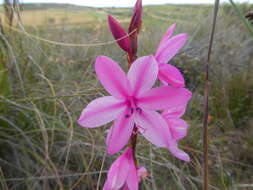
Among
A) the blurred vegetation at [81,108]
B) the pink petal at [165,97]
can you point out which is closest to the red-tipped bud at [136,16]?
the pink petal at [165,97]

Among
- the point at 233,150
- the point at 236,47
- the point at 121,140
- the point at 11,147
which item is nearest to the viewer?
the point at 121,140

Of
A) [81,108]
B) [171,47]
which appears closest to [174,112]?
[171,47]

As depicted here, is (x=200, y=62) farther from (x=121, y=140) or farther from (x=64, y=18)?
(x=121, y=140)

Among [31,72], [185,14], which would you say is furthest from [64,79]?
[185,14]

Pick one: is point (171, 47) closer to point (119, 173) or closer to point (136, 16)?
point (136, 16)

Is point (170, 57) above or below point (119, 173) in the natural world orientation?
above
